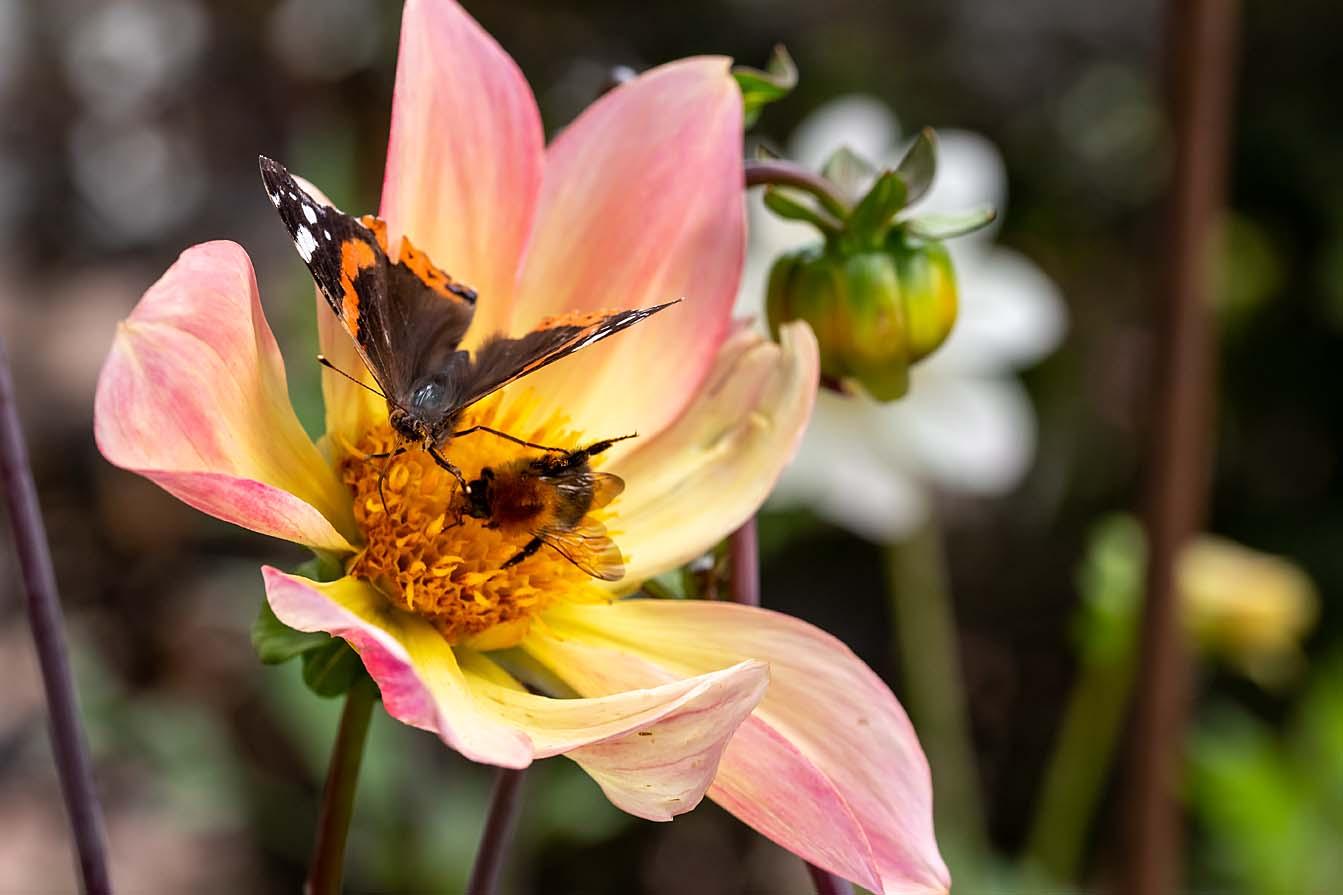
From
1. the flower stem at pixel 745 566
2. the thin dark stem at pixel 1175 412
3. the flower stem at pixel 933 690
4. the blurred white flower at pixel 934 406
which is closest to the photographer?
the flower stem at pixel 745 566

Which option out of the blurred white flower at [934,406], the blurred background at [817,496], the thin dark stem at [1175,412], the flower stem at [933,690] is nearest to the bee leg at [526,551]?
the thin dark stem at [1175,412]

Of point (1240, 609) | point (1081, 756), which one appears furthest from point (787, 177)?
point (1081, 756)

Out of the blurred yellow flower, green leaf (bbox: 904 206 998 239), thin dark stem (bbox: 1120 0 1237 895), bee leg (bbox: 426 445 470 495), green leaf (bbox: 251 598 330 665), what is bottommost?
the blurred yellow flower

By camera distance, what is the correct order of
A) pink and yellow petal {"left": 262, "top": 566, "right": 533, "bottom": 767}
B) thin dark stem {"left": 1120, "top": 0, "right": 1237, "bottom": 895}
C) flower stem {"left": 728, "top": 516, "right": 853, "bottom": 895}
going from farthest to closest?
thin dark stem {"left": 1120, "top": 0, "right": 1237, "bottom": 895} → flower stem {"left": 728, "top": 516, "right": 853, "bottom": 895} → pink and yellow petal {"left": 262, "top": 566, "right": 533, "bottom": 767}

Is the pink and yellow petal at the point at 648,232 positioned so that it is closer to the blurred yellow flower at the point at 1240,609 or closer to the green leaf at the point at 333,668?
the green leaf at the point at 333,668

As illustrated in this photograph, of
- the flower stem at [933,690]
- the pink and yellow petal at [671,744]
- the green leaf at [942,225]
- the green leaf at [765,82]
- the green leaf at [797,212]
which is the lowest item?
the flower stem at [933,690]

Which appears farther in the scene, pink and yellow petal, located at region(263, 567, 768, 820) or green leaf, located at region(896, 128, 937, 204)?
green leaf, located at region(896, 128, 937, 204)

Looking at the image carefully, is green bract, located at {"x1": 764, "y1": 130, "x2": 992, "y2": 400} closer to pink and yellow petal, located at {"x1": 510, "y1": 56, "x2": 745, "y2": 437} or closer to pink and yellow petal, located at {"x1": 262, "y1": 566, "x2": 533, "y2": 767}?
pink and yellow petal, located at {"x1": 510, "y1": 56, "x2": 745, "y2": 437}

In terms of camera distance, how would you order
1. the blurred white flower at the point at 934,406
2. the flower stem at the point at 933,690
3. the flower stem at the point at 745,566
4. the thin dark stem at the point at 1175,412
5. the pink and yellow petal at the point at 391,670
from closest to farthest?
the pink and yellow petal at the point at 391,670
the flower stem at the point at 745,566
the thin dark stem at the point at 1175,412
the blurred white flower at the point at 934,406
the flower stem at the point at 933,690

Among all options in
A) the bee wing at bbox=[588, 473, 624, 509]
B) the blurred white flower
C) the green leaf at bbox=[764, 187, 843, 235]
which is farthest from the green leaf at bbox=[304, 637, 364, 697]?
the blurred white flower
